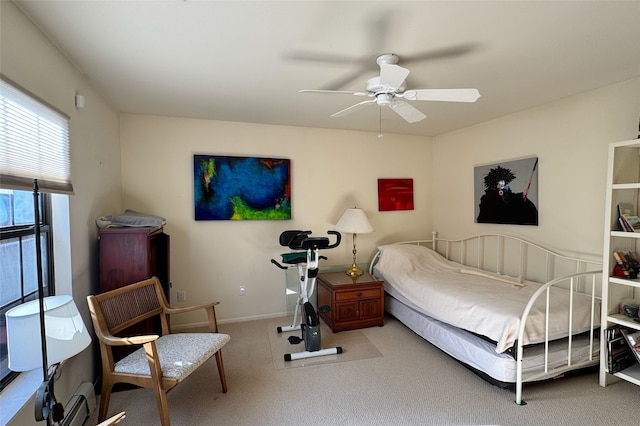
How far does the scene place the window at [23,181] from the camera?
1.35m

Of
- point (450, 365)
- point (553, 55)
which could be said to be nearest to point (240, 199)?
point (450, 365)

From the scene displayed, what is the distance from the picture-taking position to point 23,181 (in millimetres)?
1413

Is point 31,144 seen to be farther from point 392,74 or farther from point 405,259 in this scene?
point 405,259

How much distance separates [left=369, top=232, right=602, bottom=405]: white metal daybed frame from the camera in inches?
82.9

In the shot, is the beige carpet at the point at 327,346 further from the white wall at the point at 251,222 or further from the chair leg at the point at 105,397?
the chair leg at the point at 105,397

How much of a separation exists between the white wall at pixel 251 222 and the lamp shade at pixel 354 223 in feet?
1.04

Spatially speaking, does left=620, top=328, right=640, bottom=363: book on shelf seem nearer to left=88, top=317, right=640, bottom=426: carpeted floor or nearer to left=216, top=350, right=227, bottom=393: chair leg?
left=88, top=317, right=640, bottom=426: carpeted floor

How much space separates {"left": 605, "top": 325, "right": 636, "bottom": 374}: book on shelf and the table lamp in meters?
2.11

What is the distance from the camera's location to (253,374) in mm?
2475

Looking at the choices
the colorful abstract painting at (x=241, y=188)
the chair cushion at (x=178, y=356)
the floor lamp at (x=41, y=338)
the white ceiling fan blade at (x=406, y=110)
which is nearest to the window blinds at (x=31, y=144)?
the floor lamp at (x=41, y=338)

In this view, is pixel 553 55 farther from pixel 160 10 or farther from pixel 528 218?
pixel 160 10

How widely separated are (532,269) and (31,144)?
13.3ft

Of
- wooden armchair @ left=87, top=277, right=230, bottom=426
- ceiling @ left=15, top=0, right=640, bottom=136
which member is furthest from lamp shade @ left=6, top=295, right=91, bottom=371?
ceiling @ left=15, top=0, right=640, bottom=136

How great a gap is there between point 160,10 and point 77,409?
2341 millimetres
